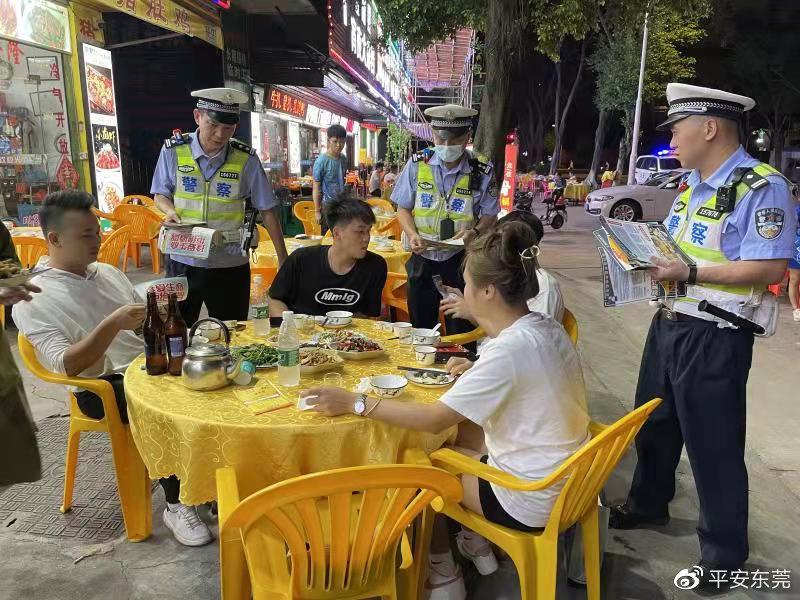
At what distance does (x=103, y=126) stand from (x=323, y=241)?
4.52 m

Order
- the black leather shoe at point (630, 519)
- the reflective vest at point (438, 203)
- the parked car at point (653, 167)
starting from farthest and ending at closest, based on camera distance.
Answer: the parked car at point (653, 167) → the reflective vest at point (438, 203) → the black leather shoe at point (630, 519)

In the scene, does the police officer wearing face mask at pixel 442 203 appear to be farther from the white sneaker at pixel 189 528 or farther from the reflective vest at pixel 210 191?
the white sneaker at pixel 189 528

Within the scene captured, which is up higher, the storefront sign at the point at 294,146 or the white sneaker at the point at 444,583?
the storefront sign at the point at 294,146

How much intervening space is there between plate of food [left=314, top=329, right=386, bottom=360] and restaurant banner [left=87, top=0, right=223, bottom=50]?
558 centimetres

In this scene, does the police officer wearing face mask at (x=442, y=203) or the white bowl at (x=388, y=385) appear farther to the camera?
the police officer wearing face mask at (x=442, y=203)

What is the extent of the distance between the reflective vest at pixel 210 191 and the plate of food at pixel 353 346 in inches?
54.2

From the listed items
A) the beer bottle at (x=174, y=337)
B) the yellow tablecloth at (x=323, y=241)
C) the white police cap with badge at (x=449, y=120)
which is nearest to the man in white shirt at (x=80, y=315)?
the beer bottle at (x=174, y=337)

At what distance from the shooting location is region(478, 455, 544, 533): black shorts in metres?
1.93

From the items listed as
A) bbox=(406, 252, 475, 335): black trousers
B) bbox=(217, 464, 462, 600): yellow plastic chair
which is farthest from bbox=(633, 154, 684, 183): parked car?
bbox=(217, 464, 462, 600): yellow plastic chair

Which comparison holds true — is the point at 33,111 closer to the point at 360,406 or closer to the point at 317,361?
the point at 317,361

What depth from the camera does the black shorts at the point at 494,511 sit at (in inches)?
75.8

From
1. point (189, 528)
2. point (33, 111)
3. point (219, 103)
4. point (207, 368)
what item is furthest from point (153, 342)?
point (33, 111)

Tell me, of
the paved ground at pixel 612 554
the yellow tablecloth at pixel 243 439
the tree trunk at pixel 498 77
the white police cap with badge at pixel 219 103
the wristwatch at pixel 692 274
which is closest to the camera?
the yellow tablecloth at pixel 243 439

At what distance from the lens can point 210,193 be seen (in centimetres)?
365
